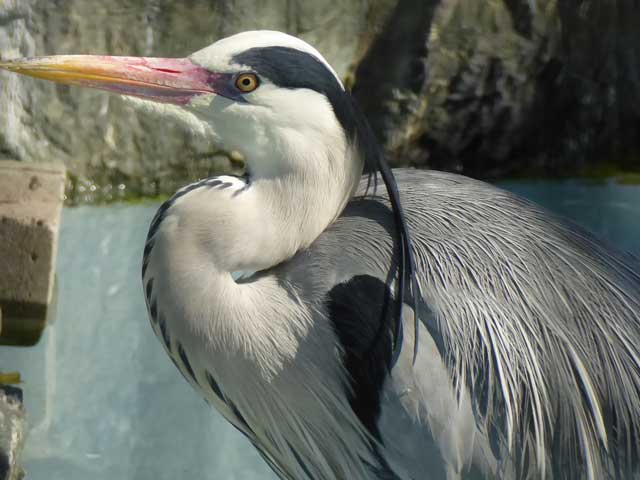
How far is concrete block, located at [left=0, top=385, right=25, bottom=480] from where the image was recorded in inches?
96.4

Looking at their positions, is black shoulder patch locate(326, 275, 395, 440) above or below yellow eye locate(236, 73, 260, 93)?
below

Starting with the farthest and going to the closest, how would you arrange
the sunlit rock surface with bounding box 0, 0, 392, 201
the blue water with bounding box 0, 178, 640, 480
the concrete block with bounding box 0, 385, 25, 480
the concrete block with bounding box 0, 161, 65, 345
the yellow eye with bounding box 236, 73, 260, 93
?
the sunlit rock surface with bounding box 0, 0, 392, 201
the concrete block with bounding box 0, 161, 65, 345
the blue water with bounding box 0, 178, 640, 480
the concrete block with bounding box 0, 385, 25, 480
the yellow eye with bounding box 236, 73, 260, 93

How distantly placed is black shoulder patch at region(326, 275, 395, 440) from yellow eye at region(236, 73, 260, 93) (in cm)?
41

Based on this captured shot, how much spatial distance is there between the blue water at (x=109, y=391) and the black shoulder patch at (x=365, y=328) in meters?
1.04

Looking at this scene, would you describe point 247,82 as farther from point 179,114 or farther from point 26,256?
point 26,256

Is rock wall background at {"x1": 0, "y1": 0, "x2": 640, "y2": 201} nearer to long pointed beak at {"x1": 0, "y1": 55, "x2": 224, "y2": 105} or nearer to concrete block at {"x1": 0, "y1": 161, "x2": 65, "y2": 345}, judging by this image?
concrete block at {"x1": 0, "y1": 161, "x2": 65, "y2": 345}

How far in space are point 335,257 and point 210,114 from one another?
0.36 meters

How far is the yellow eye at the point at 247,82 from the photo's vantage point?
1.88 metres

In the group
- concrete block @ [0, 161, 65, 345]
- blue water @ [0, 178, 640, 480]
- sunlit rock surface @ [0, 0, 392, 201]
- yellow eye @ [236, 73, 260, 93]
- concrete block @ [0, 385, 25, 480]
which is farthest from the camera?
sunlit rock surface @ [0, 0, 392, 201]

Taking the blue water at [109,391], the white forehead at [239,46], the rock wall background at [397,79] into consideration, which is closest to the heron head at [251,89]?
the white forehead at [239,46]

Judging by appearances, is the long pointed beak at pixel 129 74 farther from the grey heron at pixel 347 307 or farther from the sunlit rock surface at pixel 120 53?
the sunlit rock surface at pixel 120 53

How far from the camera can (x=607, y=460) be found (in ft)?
6.61

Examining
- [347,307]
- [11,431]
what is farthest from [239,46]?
[11,431]

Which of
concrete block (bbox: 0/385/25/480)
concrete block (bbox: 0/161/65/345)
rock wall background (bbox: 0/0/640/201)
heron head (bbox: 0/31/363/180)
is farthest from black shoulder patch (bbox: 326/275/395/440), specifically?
rock wall background (bbox: 0/0/640/201)
